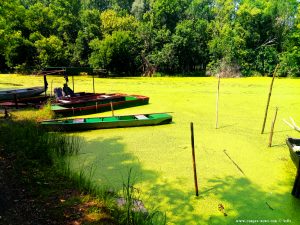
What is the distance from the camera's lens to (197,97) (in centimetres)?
1396

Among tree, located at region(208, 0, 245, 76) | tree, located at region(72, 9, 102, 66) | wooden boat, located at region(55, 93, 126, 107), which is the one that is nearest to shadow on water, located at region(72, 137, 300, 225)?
wooden boat, located at region(55, 93, 126, 107)

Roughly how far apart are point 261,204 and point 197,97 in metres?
9.67

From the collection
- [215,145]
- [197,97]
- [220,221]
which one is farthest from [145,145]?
[197,97]

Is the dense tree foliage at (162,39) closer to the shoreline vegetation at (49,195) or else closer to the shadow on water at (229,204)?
the shoreline vegetation at (49,195)

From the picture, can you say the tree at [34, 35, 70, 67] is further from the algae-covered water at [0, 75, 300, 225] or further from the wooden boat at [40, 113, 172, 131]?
the wooden boat at [40, 113, 172, 131]

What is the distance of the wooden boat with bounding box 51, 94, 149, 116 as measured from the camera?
966 centimetres

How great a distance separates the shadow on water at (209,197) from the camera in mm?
4180

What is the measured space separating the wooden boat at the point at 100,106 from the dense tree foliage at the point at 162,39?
41.2 ft

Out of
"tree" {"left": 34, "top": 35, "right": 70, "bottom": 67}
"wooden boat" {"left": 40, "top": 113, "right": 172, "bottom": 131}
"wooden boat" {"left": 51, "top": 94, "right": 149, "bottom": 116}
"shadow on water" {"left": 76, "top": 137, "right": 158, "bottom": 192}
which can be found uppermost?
"tree" {"left": 34, "top": 35, "right": 70, "bottom": 67}

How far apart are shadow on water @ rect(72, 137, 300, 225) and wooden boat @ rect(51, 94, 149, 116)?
3.86 meters

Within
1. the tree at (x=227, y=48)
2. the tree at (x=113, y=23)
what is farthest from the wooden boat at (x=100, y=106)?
the tree at (x=113, y=23)

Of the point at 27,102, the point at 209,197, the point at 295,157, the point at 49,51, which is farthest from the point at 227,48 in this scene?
the point at 209,197

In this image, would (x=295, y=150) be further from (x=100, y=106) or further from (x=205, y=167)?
(x=100, y=106)

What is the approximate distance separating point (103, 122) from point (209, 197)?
4326mm
